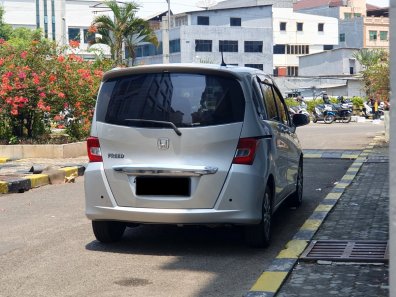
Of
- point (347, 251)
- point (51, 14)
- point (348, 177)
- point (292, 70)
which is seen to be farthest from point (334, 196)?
point (51, 14)

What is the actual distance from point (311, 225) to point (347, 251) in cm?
144

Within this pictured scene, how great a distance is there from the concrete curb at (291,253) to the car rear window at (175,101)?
1.35m

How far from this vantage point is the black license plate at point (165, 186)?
7.47 m

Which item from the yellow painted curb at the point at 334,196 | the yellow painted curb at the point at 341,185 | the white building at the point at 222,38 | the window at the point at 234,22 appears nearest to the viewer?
the yellow painted curb at the point at 334,196

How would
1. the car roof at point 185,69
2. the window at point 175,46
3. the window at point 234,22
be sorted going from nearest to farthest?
the car roof at point 185,69 < the window at point 175,46 < the window at point 234,22

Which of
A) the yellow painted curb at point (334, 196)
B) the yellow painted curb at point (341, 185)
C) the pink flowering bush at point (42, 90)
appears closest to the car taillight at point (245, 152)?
the yellow painted curb at point (334, 196)

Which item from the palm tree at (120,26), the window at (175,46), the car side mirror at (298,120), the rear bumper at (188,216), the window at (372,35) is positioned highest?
the window at (372,35)

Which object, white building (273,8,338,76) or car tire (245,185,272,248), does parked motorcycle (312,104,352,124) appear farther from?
white building (273,8,338,76)

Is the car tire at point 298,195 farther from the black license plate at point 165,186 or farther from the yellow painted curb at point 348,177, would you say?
the black license plate at point 165,186

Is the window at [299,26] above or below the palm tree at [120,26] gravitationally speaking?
above

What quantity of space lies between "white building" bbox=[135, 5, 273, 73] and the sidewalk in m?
53.3

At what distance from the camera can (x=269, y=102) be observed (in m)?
8.82

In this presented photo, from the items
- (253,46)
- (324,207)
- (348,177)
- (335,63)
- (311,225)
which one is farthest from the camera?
(335,63)

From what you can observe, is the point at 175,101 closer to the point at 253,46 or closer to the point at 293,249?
the point at 293,249
